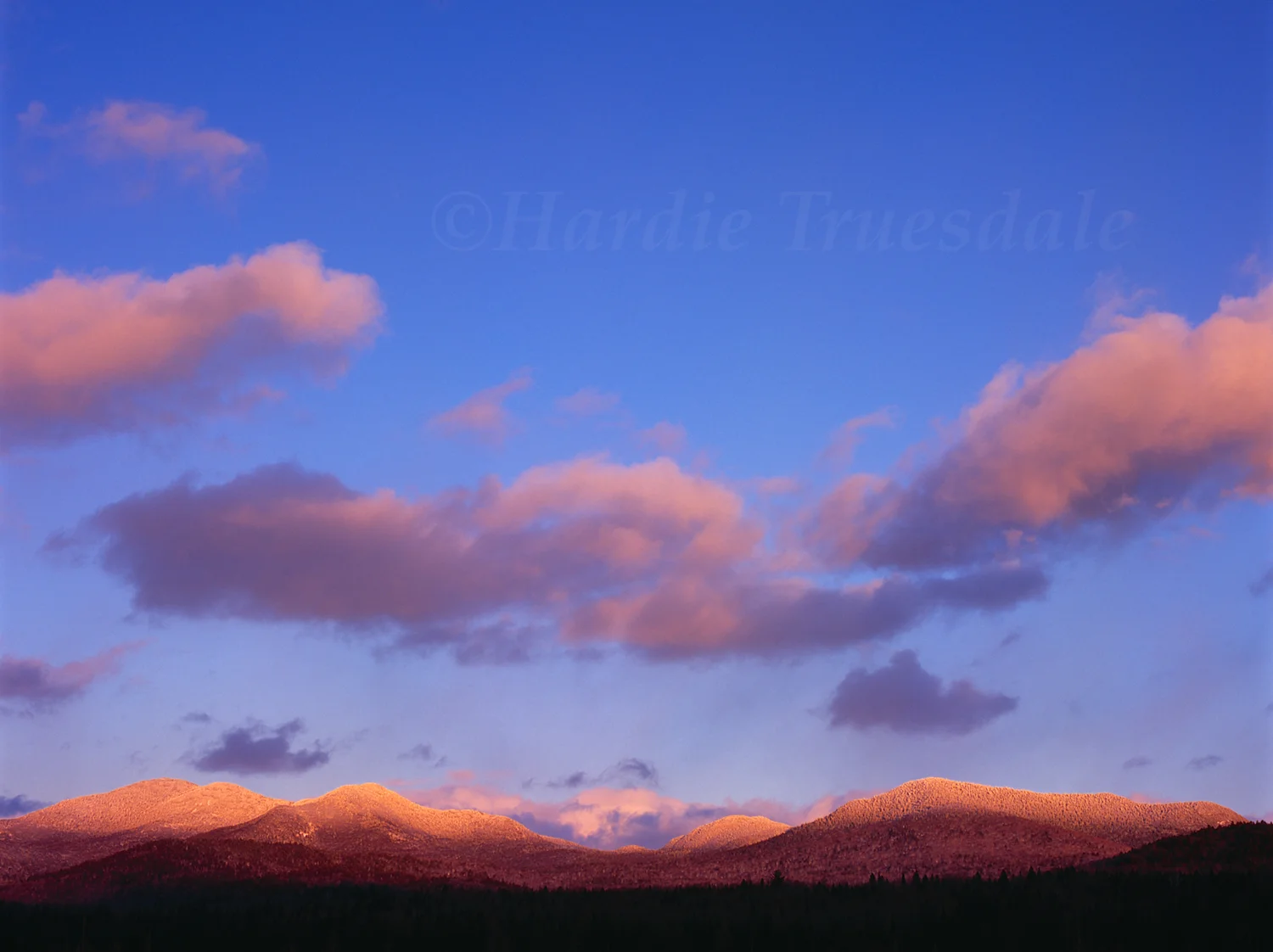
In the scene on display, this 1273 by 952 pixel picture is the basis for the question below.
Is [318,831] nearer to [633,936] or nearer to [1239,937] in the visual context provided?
[633,936]

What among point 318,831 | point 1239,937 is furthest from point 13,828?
point 1239,937

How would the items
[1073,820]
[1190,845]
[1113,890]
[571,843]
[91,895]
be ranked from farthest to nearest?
1. [571,843]
2. [1073,820]
3. [91,895]
4. [1190,845]
5. [1113,890]

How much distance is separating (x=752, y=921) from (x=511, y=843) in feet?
258

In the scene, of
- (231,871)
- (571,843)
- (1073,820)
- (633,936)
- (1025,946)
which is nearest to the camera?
(1025,946)

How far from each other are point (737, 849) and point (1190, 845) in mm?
37136

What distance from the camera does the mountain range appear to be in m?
73.6

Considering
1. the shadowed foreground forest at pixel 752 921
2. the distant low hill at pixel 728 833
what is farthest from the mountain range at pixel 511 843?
A: the shadowed foreground forest at pixel 752 921

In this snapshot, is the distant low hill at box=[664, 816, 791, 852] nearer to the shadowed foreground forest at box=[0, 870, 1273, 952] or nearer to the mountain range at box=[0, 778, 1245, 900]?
the mountain range at box=[0, 778, 1245, 900]

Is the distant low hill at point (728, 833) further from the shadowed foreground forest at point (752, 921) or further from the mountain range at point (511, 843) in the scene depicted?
the shadowed foreground forest at point (752, 921)

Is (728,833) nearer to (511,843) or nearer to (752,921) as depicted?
(511,843)

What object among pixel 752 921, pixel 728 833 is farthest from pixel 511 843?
pixel 752 921

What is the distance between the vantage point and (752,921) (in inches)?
1452

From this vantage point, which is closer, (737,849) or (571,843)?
(737,849)

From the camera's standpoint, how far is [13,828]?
109 meters
